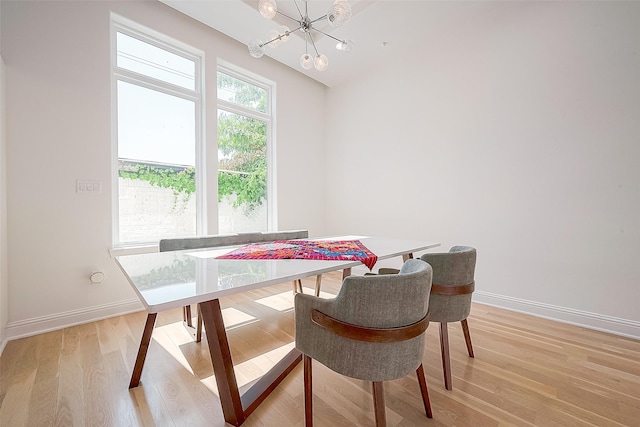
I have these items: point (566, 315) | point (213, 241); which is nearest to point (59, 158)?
point (213, 241)

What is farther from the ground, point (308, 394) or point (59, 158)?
point (59, 158)

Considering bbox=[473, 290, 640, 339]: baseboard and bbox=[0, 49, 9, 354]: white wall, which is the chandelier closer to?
bbox=[0, 49, 9, 354]: white wall

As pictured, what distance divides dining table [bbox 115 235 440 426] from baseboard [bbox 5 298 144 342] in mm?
1275

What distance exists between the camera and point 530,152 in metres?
2.61

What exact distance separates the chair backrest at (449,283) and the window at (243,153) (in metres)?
2.68

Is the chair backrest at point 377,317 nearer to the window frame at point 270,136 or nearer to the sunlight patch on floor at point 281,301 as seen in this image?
the sunlight patch on floor at point 281,301

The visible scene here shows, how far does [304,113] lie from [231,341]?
11.3 feet

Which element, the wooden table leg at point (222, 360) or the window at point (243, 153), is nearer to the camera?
the wooden table leg at point (222, 360)

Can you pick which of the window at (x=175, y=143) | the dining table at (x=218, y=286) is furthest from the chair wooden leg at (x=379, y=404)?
the window at (x=175, y=143)

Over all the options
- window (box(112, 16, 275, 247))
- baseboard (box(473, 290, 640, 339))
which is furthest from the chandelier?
baseboard (box(473, 290, 640, 339))

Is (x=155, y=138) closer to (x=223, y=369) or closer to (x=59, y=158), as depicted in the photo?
(x=59, y=158)

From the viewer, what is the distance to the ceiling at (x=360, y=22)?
269 cm

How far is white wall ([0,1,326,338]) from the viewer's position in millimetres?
2061

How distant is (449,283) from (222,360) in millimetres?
1269
